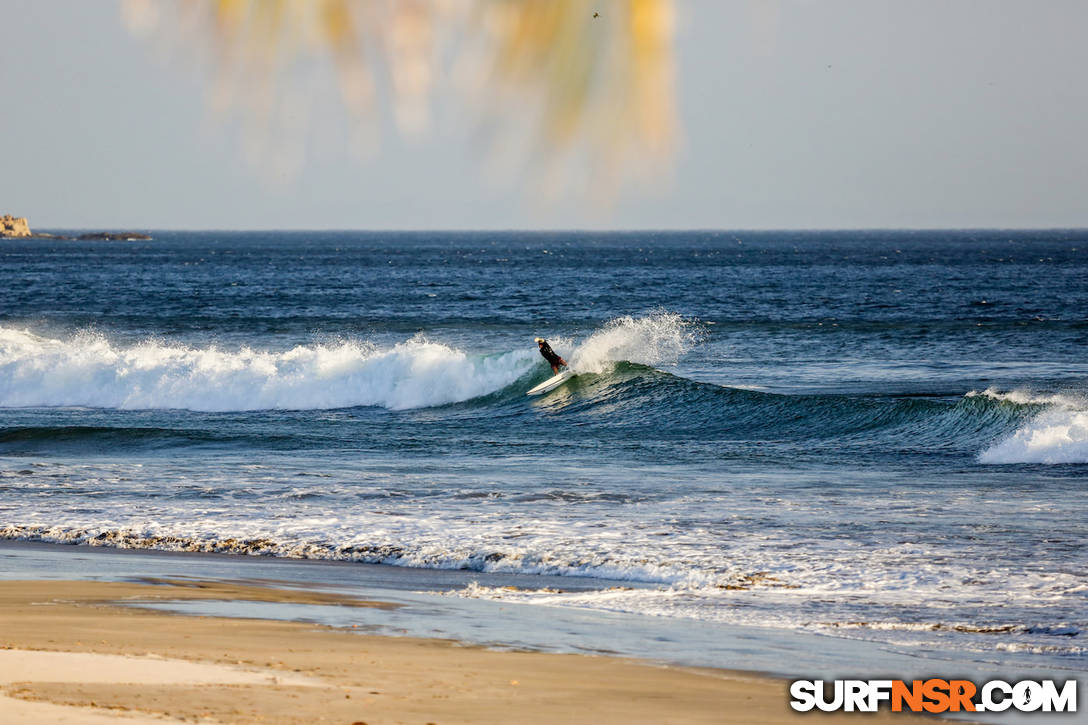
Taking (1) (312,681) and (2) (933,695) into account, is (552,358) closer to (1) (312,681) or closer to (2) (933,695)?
(2) (933,695)

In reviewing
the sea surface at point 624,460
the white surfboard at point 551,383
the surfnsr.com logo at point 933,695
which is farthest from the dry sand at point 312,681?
the white surfboard at point 551,383

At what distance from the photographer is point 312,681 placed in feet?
21.2

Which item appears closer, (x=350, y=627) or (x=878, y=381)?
(x=350, y=627)

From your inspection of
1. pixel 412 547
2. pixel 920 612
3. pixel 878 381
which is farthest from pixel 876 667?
pixel 878 381

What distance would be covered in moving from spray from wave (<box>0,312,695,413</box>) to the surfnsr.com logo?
2062 cm

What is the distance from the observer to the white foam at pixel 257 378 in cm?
2773

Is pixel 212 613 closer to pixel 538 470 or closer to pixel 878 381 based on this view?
pixel 538 470

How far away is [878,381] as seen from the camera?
89.2 ft

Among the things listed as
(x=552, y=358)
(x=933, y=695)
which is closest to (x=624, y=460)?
(x=552, y=358)

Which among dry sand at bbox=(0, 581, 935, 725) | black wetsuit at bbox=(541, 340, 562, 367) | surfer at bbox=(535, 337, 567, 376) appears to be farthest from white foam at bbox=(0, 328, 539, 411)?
dry sand at bbox=(0, 581, 935, 725)

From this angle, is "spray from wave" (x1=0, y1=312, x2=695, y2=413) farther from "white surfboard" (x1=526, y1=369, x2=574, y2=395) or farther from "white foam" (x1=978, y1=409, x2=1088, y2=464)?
"white foam" (x1=978, y1=409, x2=1088, y2=464)

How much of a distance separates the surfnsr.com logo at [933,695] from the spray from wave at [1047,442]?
36.3ft

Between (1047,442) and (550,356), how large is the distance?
11224 millimetres

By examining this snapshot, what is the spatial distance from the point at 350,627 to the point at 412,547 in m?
3.10
